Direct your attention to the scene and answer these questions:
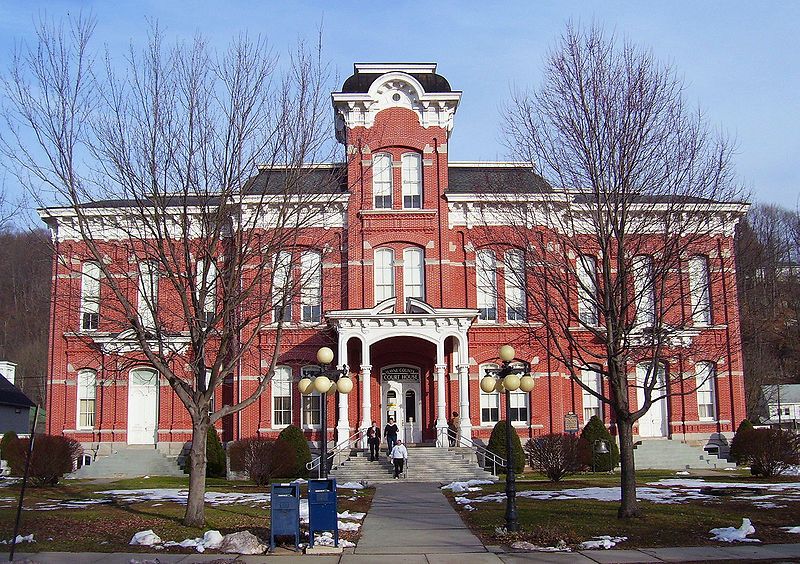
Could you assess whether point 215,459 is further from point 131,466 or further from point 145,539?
point 145,539

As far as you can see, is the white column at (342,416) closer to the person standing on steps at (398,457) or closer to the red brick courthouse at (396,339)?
the red brick courthouse at (396,339)

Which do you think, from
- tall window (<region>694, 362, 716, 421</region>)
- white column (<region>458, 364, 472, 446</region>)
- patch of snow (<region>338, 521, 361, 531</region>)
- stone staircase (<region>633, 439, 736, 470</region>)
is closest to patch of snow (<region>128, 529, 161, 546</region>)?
patch of snow (<region>338, 521, 361, 531</region>)

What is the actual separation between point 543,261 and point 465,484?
926 cm

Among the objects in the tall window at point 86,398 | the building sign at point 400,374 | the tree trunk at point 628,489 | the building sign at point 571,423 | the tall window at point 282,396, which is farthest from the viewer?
the tall window at point 86,398

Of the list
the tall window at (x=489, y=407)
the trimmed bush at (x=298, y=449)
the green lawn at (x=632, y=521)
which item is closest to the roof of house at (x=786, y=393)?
the tall window at (x=489, y=407)

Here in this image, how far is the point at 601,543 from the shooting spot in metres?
13.3

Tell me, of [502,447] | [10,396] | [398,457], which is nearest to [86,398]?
[10,396]

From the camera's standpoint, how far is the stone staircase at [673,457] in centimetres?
3108

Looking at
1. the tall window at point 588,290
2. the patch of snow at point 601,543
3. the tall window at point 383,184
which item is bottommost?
the patch of snow at point 601,543

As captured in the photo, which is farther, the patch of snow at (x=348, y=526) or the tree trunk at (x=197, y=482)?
the patch of snow at (x=348, y=526)

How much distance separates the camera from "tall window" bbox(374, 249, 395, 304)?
104 feet

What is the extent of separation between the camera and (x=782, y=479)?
23922 millimetres

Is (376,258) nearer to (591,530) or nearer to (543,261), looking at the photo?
(543,261)

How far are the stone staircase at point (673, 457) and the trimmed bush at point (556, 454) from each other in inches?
216
